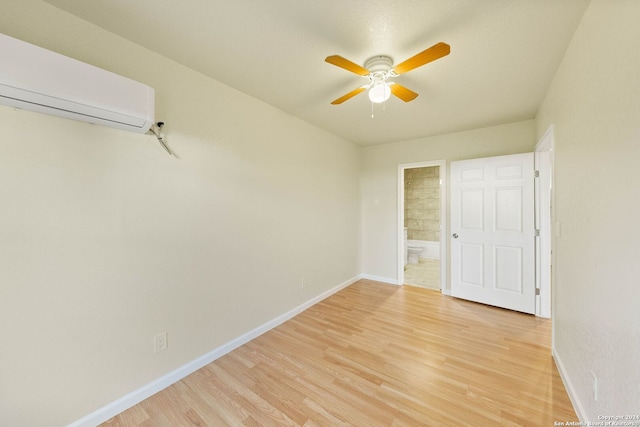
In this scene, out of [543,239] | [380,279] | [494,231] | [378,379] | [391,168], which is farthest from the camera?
[380,279]

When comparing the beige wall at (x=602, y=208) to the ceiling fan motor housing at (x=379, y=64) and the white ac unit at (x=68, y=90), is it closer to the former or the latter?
the ceiling fan motor housing at (x=379, y=64)

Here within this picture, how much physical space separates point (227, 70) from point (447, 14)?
161 centimetres

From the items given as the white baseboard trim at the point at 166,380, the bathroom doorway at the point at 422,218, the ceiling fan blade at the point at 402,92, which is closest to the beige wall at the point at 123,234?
the white baseboard trim at the point at 166,380

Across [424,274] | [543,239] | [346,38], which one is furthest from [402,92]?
[424,274]

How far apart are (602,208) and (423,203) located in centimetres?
511

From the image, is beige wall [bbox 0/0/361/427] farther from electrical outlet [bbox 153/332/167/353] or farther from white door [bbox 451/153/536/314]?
white door [bbox 451/153/536/314]

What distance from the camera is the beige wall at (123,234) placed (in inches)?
48.3

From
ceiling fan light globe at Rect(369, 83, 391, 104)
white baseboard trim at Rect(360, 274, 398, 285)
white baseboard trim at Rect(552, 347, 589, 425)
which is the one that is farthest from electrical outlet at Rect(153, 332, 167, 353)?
white baseboard trim at Rect(360, 274, 398, 285)

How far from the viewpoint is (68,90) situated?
1218 mm

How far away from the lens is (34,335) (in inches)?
49.5

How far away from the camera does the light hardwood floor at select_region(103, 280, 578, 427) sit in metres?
1.50

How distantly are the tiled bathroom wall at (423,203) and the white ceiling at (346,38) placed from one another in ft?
12.0

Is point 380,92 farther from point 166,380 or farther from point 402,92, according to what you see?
point 166,380

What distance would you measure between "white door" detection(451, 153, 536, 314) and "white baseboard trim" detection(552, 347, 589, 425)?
3.66 feet
